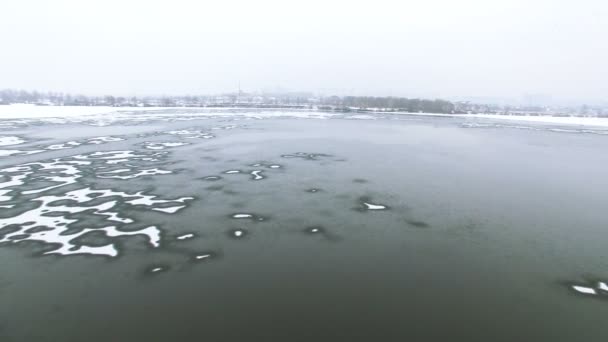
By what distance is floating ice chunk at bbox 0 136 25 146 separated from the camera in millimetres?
18984

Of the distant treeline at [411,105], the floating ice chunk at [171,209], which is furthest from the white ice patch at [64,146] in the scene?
the distant treeline at [411,105]

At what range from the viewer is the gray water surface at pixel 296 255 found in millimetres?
4859

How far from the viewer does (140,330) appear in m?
4.65

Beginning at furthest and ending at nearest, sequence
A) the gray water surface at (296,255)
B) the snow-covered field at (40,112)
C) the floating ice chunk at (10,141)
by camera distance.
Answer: the snow-covered field at (40,112) < the floating ice chunk at (10,141) < the gray water surface at (296,255)


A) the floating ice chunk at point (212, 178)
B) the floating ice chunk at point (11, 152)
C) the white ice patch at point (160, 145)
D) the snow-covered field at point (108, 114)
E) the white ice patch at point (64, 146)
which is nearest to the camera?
the floating ice chunk at point (212, 178)

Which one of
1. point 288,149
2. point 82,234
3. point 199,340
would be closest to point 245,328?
point 199,340

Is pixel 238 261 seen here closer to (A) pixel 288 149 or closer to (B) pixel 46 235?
(B) pixel 46 235

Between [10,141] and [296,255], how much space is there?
22.5 m

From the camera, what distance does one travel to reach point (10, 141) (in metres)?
19.8

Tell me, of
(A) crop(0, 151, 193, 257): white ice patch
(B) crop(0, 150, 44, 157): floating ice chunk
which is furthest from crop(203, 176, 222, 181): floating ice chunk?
(B) crop(0, 150, 44, 157): floating ice chunk

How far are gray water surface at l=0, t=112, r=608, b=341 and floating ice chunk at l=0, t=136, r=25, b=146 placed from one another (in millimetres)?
6946

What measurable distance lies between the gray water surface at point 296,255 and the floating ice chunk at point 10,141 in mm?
6946

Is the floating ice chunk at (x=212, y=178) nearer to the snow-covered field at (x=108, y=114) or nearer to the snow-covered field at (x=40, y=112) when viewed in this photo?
Answer: the snow-covered field at (x=108, y=114)

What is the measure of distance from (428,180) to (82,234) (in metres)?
11.5
